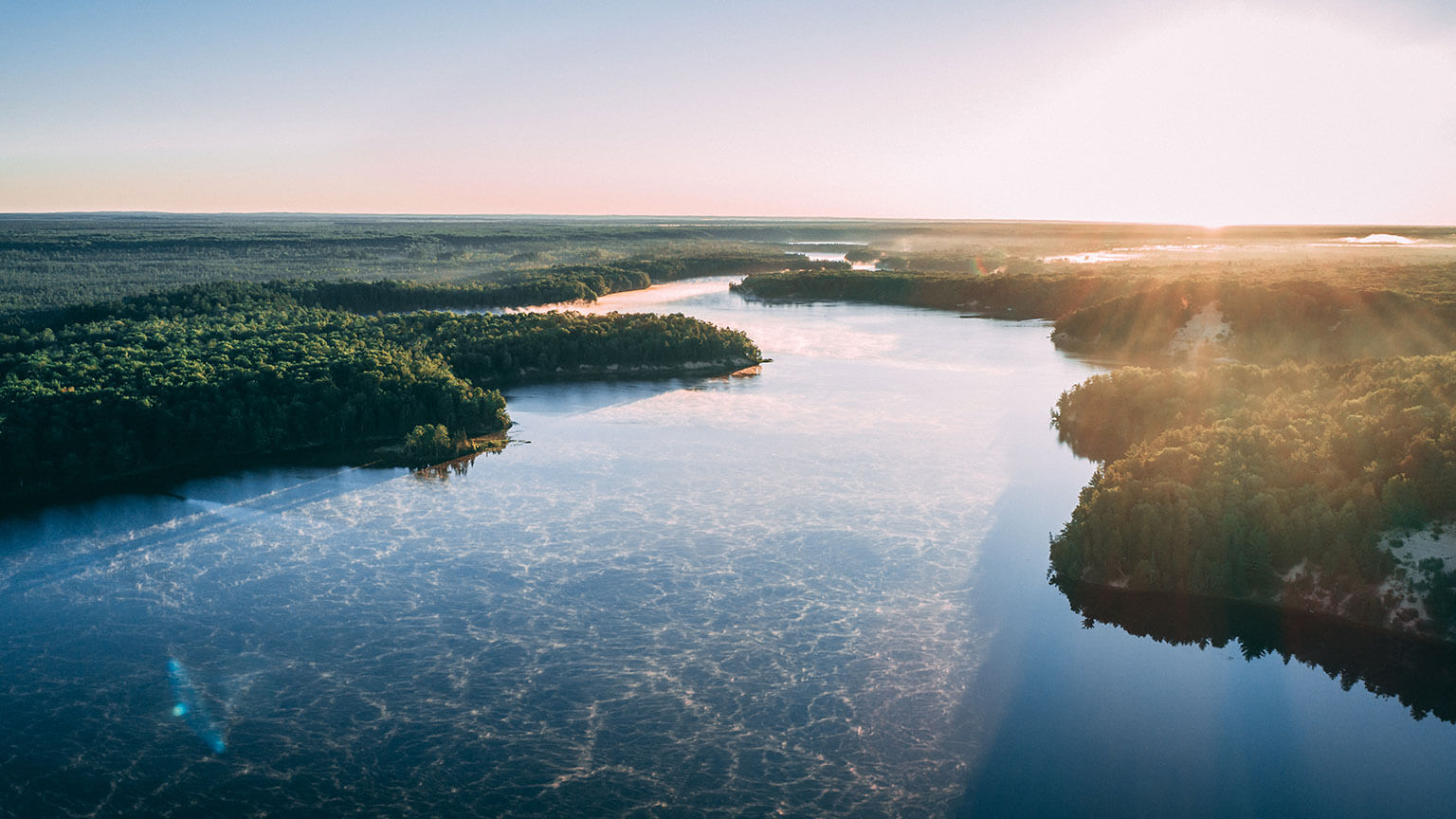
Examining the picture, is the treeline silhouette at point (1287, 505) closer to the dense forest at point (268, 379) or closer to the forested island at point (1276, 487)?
the forested island at point (1276, 487)

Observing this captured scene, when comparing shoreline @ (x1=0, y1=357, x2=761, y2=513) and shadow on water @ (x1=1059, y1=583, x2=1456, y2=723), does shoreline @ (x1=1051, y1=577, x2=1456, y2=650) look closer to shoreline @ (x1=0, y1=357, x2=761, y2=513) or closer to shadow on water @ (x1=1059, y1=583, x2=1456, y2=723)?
shadow on water @ (x1=1059, y1=583, x2=1456, y2=723)

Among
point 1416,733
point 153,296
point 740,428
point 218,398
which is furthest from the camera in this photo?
point 153,296

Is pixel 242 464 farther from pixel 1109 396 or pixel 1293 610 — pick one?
pixel 1109 396

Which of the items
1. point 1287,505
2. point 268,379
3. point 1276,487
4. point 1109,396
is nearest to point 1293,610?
point 1287,505

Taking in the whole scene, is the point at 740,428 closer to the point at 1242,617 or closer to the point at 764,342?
the point at 1242,617

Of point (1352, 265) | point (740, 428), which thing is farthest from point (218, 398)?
point (1352, 265)

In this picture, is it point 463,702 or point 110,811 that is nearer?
point 110,811
